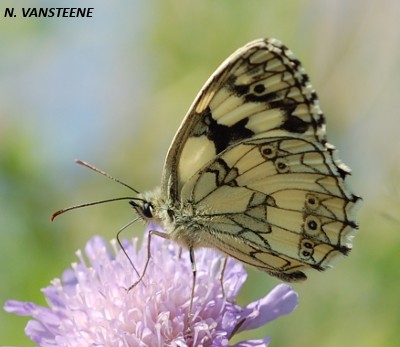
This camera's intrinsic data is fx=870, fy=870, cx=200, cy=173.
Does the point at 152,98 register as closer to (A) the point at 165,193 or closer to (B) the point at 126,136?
(B) the point at 126,136

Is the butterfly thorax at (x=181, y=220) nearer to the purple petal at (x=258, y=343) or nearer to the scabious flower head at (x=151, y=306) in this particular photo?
the scabious flower head at (x=151, y=306)

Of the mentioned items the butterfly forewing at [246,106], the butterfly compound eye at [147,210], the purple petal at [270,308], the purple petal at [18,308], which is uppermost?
the butterfly forewing at [246,106]

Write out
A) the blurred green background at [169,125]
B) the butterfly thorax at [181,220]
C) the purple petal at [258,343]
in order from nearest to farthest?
1. the purple petal at [258,343]
2. the butterfly thorax at [181,220]
3. the blurred green background at [169,125]

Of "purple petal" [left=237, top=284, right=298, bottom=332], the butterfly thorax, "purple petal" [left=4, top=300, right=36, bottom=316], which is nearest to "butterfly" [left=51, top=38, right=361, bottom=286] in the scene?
the butterfly thorax

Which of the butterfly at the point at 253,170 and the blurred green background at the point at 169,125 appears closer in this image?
the butterfly at the point at 253,170

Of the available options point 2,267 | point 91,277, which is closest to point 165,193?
point 91,277

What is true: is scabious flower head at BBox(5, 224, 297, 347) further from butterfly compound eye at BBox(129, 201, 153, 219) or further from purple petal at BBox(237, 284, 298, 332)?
butterfly compound eye at BBox(129, 201, 153, 219)

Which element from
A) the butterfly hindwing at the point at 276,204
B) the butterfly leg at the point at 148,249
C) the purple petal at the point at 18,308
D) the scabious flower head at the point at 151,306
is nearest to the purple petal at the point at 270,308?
the scabious flower head at the point at 151,306
